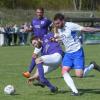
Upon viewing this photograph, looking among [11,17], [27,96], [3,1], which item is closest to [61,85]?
[27,96]

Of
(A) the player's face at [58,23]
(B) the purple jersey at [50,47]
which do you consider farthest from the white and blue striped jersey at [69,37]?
(B) the purple jersey at [50,47]

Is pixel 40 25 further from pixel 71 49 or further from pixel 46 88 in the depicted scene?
pixel 71 49

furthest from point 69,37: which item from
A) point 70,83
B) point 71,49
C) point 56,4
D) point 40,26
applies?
point 56,4

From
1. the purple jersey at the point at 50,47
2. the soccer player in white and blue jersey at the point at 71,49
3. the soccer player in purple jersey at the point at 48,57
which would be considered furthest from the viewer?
the purple jersey at the point at 50,47

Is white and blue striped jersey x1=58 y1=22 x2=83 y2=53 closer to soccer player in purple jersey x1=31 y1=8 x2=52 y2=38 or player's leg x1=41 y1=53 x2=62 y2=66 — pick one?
player's leg x1=41 y1=53 x2=62 y2=66

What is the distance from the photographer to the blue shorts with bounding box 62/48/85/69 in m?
12.5

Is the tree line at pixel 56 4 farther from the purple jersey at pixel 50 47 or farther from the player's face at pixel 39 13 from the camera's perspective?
the purple jersey at pixel 50 47

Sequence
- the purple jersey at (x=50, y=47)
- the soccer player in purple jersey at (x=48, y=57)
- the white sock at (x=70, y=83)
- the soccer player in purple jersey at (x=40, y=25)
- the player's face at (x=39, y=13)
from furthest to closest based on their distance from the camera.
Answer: the soccer player in purple jersey at (x=40, y=25) < the player's face at (x=39, y=13) < the purple jersey at (x=50, y=47) < the soccer player in purple jersey at (x=48, y=57) < the white sock at (x=70, y=83)

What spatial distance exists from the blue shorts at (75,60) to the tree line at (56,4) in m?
67.8

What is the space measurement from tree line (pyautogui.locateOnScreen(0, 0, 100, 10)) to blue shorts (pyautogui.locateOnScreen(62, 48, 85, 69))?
6784 centimetres

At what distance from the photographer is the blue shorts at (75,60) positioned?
41.1 ft

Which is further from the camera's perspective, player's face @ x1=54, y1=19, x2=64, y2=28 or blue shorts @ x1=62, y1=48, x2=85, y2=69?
blue shorts @ x1=62, y1=48, x2=85, y2=69

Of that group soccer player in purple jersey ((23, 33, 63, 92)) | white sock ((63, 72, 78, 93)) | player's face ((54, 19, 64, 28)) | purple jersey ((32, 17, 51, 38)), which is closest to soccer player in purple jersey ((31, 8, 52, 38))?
purple jersey ((32, 17, 51, 38))

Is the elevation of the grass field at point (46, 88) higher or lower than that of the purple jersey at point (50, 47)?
lower
